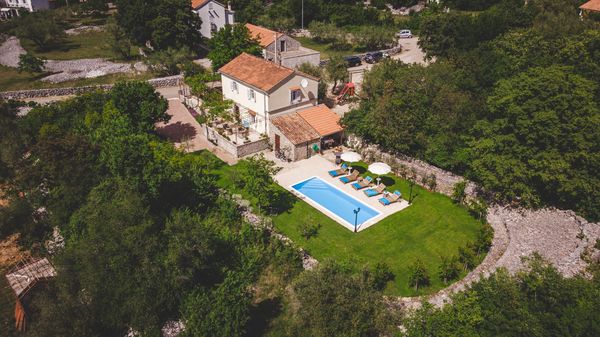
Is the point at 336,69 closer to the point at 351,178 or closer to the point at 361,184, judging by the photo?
the point at 351,178

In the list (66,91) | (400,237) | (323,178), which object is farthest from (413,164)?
(66,91)

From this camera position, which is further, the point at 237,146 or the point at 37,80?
the point at 37,80

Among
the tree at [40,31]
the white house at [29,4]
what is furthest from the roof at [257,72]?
the white house at [29,4]

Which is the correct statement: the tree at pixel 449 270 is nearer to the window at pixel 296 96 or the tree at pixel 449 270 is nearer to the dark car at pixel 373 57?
the window at pixel 296 96

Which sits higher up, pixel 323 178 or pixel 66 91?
pixel 66 91

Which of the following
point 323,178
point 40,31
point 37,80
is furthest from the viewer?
point 40,31

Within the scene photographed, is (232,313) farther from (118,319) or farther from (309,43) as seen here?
(309,43)

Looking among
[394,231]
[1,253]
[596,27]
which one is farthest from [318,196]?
[596,27]
